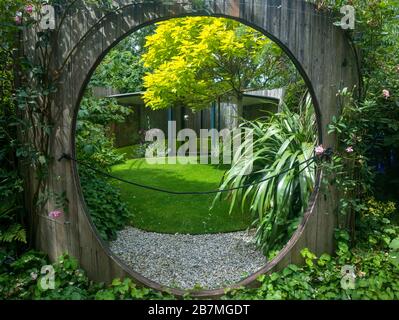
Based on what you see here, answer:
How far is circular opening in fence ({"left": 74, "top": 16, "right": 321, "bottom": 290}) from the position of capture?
293cm

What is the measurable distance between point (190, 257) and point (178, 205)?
4.97 ft

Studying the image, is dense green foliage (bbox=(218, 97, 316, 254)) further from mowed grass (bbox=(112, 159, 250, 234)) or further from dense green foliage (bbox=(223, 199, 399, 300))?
mowed grass (bbox=(112, 159, 250, 234))

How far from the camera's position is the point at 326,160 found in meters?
2.28

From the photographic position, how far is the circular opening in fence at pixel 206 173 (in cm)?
293

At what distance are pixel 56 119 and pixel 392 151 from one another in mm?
2839

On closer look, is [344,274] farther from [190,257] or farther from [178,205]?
[178,205]

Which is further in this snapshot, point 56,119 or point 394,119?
point 394,119

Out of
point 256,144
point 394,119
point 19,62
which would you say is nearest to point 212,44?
point 256,144

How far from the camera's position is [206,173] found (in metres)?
6.45

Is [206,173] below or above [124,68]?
below

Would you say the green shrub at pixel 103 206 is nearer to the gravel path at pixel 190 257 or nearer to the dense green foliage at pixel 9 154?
the gravel path at pixel 190 257

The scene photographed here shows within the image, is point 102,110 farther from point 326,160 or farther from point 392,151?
point 392,151

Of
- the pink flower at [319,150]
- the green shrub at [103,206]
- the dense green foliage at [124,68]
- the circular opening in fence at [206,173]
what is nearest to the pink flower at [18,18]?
the circular opening in fence at [206,173]

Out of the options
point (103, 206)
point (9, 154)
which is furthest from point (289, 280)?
point (103, 206)
